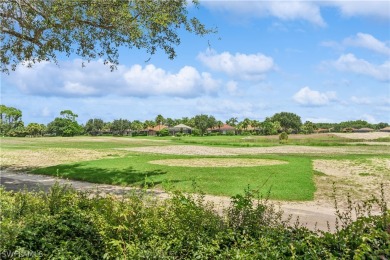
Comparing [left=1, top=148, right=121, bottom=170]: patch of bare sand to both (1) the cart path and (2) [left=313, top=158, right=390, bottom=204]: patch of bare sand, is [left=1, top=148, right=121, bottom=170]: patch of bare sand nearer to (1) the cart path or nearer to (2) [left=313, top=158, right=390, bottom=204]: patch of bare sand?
(1) the cart path

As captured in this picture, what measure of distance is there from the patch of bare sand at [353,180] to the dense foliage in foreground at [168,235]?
810 centimetres

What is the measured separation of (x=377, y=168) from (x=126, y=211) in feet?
82.9

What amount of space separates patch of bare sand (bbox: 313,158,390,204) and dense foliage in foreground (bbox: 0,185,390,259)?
8096 millimetres

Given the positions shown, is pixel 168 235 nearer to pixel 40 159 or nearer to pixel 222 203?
pixel 222 203

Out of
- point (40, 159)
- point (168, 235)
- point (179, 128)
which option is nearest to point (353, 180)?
point (168, 235)

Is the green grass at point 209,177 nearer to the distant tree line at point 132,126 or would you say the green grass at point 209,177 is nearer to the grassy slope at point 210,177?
the grassy slope at point 210,177

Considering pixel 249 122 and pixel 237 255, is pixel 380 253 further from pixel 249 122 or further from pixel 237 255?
pixel 249 122

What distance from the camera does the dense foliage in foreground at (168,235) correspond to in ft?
18.0

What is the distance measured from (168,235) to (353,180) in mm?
18357

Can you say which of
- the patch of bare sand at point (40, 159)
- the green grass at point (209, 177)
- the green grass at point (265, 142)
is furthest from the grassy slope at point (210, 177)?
the green grass at point (265, 142)

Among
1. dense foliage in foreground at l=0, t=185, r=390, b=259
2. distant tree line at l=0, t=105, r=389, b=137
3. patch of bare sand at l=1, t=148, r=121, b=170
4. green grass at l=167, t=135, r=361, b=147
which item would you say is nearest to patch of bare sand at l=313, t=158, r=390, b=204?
dense foliage in foreground at l=0, t=185, r=390, b=259

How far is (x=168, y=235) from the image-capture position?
6.12 metres

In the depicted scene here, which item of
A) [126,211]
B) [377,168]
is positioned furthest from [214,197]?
[377,168]

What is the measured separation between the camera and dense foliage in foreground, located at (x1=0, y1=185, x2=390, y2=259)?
547 centimetres
